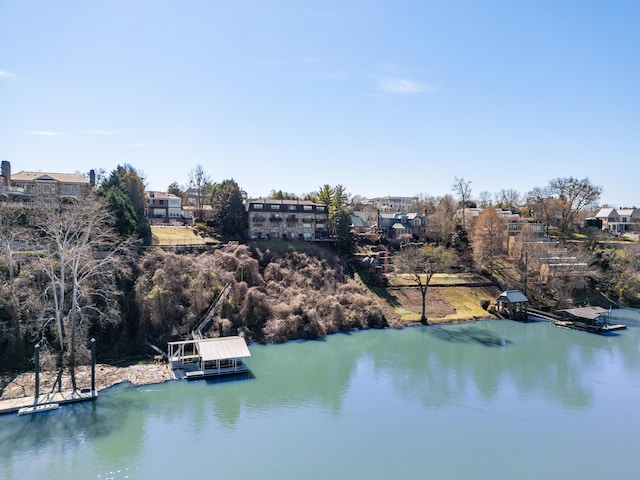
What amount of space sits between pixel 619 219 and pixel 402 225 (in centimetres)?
5790

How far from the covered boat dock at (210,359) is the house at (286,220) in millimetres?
26275

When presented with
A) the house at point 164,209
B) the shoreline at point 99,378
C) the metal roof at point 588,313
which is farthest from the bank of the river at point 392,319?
the house at point 164,209

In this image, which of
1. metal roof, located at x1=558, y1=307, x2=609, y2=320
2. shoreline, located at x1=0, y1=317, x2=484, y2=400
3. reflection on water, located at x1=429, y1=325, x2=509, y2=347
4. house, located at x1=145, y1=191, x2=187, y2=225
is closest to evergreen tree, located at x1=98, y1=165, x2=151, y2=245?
house, located at x1=145, y1=191, x2=187, y2=225

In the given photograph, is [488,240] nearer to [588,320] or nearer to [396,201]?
[588,320]

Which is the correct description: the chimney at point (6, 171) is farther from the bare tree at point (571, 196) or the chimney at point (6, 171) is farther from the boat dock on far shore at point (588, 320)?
the bare tree at point (571, 196)

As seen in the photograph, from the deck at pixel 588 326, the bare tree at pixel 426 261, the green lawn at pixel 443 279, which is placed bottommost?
the deck at pixel 588 326

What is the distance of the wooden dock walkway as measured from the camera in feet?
74.3

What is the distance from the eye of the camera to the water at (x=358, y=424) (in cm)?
1856

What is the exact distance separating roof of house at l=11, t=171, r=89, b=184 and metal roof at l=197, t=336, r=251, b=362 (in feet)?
115

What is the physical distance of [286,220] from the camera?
56500 mm

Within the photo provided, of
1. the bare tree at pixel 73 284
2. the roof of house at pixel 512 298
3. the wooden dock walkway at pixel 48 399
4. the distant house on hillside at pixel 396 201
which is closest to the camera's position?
the wooden dock walkway at pixel 48 399

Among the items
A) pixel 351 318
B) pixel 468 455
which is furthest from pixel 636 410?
pixel 351 318

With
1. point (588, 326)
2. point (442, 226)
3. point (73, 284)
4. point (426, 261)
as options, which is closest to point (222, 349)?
point (73, 284)

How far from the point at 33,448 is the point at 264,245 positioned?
33440mm
